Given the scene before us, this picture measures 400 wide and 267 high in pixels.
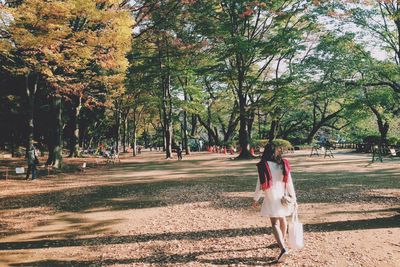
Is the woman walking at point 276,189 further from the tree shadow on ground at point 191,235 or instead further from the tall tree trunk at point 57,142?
the tall tree trunk at point 57,142

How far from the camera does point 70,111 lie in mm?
33344

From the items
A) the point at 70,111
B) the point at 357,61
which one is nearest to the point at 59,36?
the point at 357,61

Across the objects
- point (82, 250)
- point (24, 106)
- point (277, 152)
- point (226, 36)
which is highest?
point (226, 36)

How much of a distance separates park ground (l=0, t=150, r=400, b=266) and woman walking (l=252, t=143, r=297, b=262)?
0.54m

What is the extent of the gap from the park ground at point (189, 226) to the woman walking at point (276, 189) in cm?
54

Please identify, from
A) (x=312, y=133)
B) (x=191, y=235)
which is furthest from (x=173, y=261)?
(x=312, y=133)

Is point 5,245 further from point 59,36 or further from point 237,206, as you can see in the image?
point 59,36

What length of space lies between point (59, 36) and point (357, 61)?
1803cm

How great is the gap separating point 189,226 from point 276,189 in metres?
2.87

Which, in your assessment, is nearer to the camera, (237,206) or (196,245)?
(196,245)

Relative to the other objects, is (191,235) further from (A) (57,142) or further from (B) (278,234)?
(A) (57,142)

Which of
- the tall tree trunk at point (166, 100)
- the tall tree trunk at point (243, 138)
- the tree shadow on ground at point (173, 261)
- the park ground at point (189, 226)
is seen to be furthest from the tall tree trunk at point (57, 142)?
the tree shadow on ground at point (173, 261)

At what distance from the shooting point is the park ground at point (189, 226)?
5477 millimetres

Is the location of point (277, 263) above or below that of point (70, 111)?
below
